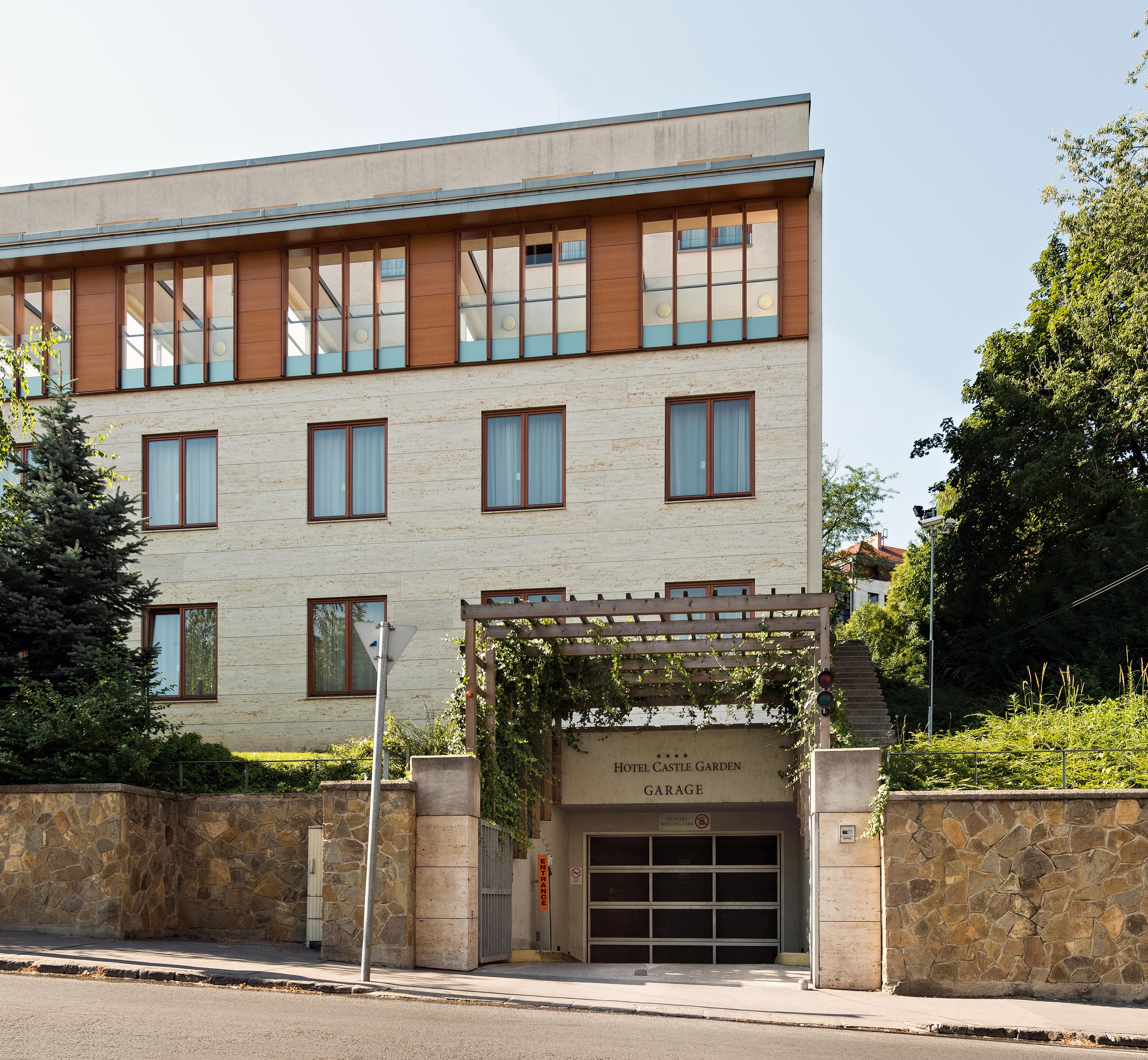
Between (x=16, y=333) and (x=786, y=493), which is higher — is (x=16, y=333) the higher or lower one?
the higher one

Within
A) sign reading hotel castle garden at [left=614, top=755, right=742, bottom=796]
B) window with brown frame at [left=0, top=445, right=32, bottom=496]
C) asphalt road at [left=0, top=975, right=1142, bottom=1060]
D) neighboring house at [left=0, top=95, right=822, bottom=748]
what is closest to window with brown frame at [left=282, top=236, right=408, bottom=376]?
neighboring house at [left=0, top=95, right=822, bottom=748]

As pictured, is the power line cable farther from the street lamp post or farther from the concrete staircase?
the concrete staircase

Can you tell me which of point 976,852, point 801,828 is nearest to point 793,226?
point 801,828

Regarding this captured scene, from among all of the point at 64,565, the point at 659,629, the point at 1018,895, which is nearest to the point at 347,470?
the point at 64,565

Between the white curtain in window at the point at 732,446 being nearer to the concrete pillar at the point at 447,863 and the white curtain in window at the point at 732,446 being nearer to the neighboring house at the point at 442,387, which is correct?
the neighboring house at the point at 442,387

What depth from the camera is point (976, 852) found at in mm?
12945

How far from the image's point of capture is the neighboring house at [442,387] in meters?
22.8

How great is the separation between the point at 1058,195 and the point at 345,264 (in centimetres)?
1812

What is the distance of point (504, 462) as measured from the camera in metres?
23.7

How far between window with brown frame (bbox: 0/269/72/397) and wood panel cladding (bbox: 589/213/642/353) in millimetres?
11346

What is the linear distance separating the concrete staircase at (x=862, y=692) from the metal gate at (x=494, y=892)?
237 inches

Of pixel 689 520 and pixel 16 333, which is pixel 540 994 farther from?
pixel 16 333

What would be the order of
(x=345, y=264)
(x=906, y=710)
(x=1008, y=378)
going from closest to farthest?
(x=345, y=264)
(x=906, y=710)
(x=1008, y=378)

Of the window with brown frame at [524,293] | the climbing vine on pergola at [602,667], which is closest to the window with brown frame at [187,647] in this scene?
the window with brown frame at [524,293]
